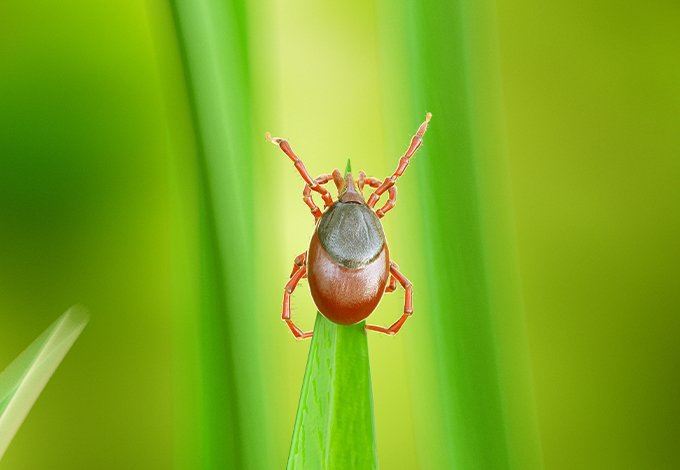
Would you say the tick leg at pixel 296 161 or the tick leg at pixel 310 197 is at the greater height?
the tick leg at pixel 296 161

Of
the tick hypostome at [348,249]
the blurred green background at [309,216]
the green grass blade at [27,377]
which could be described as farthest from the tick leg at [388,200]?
the green grass blade at [27,377]

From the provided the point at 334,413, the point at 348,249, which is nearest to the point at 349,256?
the point at 348,249

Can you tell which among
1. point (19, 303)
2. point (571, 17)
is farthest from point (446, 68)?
point (19, 303)

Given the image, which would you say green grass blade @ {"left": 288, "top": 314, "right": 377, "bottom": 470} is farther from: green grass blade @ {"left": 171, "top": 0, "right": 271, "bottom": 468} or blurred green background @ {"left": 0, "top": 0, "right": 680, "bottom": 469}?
blurred green background @ {"left": 0, "top": 0, "right": 680, "bottom": 469}

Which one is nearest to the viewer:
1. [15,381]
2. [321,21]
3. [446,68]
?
[15,381]

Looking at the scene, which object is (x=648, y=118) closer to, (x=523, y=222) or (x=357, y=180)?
(x=523, y=222)

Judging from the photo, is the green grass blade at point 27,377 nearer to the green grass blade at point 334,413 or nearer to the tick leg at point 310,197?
the green grass blade at point 334,413

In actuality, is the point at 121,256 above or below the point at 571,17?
below
